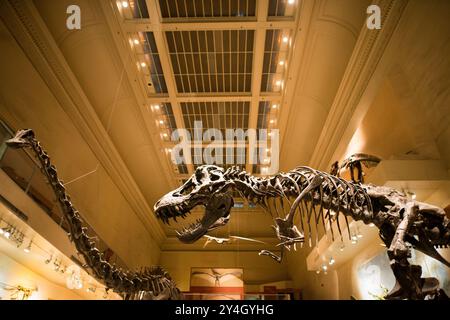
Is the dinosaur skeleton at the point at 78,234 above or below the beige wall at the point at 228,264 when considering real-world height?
below

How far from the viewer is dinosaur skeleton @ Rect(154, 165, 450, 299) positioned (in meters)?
2.91

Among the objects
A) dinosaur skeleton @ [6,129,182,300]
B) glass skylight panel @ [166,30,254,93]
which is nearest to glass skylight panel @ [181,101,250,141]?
glass skylight panel @ [166,30,254,93]

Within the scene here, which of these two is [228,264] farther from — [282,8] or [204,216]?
[204,216]

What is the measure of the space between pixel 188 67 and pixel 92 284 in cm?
654

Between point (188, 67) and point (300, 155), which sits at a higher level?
point (188, 67)

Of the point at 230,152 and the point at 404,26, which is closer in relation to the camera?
the point at 404,26

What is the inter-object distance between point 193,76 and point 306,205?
19.7 ft

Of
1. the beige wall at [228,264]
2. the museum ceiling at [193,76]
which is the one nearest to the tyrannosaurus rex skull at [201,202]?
the museum ceiling at [193,76]

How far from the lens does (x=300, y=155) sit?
9641 millimetres

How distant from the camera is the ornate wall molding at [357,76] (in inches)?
208

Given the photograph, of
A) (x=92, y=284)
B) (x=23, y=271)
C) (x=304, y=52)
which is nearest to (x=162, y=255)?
(x=92, y=284)

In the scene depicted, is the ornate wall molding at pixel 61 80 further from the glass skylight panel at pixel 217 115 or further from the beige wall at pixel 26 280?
the beige wall at pixel 26 280

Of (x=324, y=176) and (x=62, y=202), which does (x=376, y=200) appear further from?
(x=62, y=202)
